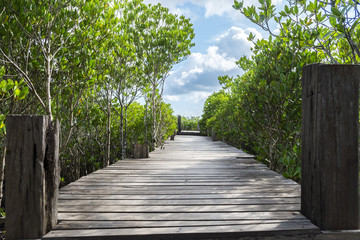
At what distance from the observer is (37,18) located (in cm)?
428

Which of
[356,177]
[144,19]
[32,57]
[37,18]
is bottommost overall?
[356,177]

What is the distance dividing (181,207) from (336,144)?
1.53 m

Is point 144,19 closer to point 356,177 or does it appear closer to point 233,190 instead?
point 233,190

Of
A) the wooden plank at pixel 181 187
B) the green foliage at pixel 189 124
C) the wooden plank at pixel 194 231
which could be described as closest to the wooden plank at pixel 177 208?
the wooden plank at pixel 194 231

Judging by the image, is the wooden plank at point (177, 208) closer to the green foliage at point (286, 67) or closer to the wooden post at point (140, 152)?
the green foliage at point (286, 67)

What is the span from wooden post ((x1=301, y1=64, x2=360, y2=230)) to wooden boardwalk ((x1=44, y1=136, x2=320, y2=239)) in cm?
25

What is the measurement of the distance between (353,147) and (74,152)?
8.88 metres

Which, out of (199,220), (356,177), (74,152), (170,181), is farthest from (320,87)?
(74,152)

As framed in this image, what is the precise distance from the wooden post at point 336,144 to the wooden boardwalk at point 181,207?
0.82 feet

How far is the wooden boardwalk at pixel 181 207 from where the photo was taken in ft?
6.64

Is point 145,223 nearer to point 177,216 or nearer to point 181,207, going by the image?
point 177,216

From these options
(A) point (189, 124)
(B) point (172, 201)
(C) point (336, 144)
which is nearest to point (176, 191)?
(B) point (172, 201)

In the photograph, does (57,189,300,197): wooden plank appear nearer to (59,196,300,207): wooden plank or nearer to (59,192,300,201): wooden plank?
(59,192,300,201): wooden plank

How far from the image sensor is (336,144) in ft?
6.67
